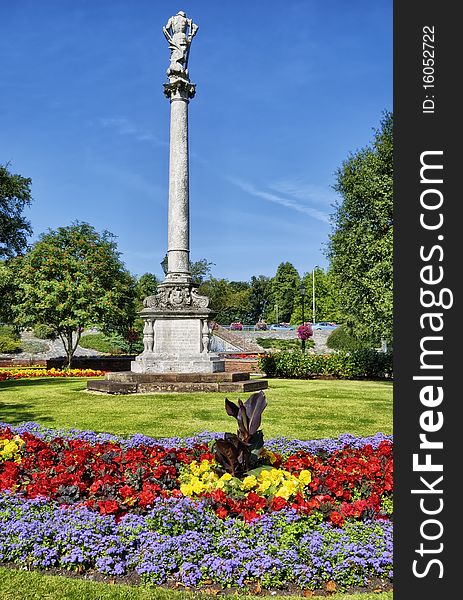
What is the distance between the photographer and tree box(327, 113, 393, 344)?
812 inches

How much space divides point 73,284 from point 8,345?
21051 mm

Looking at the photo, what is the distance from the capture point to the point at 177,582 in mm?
4008

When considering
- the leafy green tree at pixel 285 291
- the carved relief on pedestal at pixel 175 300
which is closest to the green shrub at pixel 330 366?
the carved relief on pedestal at pixel 175 300

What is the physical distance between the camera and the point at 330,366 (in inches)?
909

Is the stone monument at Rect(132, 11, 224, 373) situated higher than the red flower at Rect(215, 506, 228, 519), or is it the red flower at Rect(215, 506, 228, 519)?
the stone monument at Rect(132, 11, 224, 373)

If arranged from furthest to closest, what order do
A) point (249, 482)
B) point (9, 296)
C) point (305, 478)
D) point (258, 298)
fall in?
point (258, 298)
point (9, 296)
point (305, 478)
point (249, 482)

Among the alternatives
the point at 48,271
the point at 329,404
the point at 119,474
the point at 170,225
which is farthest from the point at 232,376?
the point at 48,271

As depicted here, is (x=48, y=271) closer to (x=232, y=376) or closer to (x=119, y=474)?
(x=232, y=376)

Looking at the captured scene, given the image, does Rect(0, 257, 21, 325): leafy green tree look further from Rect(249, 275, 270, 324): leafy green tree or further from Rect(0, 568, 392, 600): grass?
Rect(249, 275, 270, 324): leafy green tree

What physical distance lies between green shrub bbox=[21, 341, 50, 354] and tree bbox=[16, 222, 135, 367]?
2067 cm

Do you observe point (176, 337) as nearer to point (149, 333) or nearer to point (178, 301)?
point (149, 333)

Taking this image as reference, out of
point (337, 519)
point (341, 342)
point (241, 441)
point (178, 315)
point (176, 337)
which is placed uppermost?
point (178, 315)

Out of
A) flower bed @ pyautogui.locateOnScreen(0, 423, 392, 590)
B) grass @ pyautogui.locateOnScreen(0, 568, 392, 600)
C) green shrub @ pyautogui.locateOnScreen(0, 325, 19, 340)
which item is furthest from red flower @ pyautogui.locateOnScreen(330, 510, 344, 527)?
green shrub @ pyautogui.locateOnScreen(0, 325, 19, 340)

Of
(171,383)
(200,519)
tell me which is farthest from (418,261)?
(171,383)
